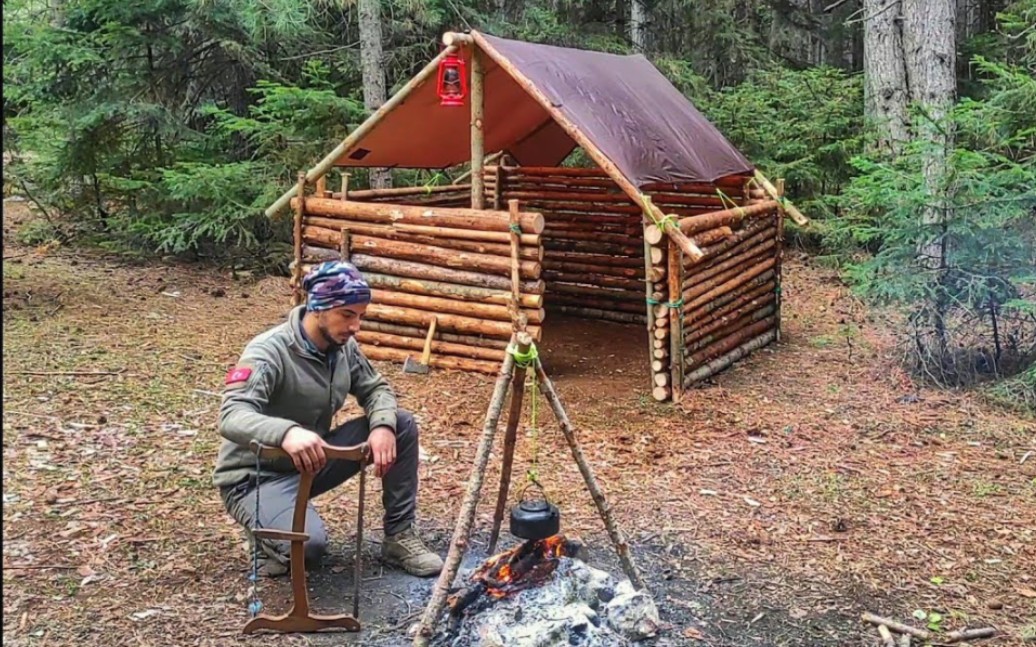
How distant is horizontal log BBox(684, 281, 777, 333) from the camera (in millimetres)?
7473

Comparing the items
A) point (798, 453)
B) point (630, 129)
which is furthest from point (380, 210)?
point (798, 453)

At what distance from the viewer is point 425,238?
26.1 ft

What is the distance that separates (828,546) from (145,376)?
18.0 ft

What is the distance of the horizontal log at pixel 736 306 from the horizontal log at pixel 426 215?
1502 millimetres

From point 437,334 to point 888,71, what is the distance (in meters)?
8.62

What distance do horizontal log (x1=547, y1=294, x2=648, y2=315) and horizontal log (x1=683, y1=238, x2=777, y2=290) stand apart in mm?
1655

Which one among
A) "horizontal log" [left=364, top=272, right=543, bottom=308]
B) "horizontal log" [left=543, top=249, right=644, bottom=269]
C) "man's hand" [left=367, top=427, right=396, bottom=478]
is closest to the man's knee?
"man's hand" [left=367, top=427, right=396, bottom=478]

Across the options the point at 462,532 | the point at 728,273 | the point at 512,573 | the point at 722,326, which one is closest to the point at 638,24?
the point at 728,273

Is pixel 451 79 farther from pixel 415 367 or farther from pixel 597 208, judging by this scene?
pixel 597 208

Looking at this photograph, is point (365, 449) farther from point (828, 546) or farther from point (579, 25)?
point (579, 25)

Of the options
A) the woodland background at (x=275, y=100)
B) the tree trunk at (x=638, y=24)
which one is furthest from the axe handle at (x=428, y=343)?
the tree trunk at (x=638, y=24)

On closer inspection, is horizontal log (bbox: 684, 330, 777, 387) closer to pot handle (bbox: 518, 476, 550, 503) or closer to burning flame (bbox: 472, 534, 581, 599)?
pot handle (bbox: 518, 476, 550, 503)

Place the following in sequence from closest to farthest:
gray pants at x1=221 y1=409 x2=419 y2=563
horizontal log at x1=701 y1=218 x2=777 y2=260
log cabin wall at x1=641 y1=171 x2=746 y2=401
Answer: gray pants at x1=221 y1=409 x2=419 y2=563 < log cabin wall at x1=641 y1=171 x2=746 y2=401 < horizontal log at x1=701 y1=218 x2=777 y2=260

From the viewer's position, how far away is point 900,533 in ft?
15.9
